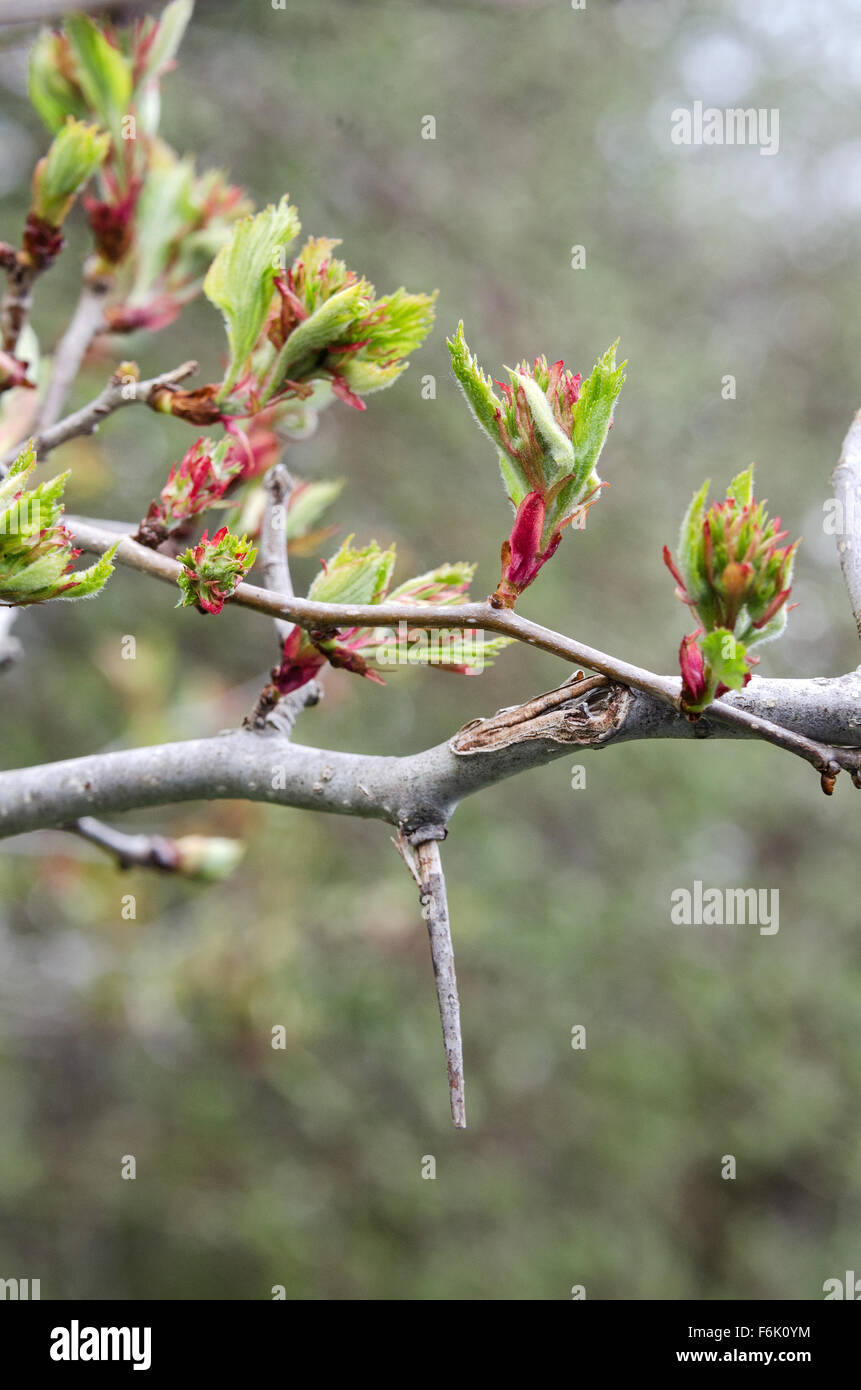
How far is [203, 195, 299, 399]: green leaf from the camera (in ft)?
2.49

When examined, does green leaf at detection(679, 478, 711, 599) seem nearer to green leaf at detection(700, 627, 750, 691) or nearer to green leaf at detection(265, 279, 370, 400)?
green leaf at detection(700, 627, 750, 691)

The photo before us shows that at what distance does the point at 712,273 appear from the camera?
5.17 m

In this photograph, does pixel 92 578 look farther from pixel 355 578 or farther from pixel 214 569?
pixel 355 578

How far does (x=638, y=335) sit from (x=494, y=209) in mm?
777

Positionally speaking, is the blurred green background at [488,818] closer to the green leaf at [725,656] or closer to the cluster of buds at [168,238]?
the cluster of buds at [168,238]

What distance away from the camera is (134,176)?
1.08 m

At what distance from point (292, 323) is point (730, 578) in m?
0.41

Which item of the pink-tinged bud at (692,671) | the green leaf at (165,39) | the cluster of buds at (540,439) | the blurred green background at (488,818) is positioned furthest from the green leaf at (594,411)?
the blurred green background at (488,818)

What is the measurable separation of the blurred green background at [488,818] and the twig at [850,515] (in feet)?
8.68

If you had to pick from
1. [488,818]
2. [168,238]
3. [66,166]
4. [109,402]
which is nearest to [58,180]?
[66,166]

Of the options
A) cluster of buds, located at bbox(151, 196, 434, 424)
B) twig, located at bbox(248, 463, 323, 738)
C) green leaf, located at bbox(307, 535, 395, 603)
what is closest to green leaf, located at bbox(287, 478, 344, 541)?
twig, located at bbox(248, 463, 323, 738)
